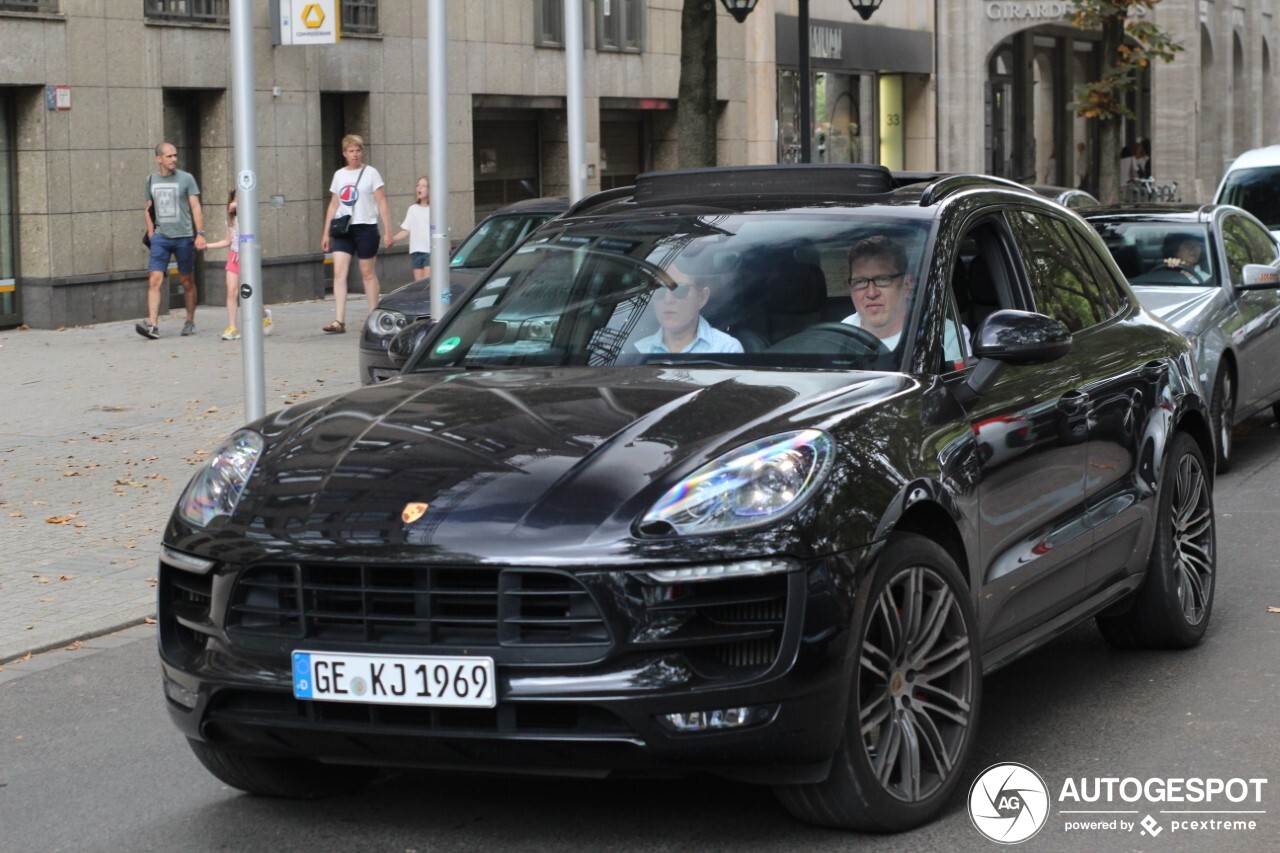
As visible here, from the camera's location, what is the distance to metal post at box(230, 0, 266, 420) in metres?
10.6

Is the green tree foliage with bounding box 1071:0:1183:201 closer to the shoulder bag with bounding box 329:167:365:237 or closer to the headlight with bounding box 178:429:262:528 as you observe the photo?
the shoulder bag with bounding box 329:167:365:237

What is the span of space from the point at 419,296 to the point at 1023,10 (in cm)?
2970

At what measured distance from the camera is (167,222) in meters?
20.0

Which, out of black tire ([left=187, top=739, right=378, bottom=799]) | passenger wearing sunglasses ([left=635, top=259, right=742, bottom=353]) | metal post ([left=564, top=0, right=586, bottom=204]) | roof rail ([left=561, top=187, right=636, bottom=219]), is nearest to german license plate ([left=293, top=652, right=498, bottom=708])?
black tire ([left=187, top=739, right=378, bottom=799])

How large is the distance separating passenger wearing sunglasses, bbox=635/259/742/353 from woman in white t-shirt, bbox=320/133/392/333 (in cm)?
1476

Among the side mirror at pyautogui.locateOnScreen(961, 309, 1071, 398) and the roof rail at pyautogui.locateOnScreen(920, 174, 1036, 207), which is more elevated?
the roof rail at pyautogui.locateOnScreen(920, 174, 1036, 207)

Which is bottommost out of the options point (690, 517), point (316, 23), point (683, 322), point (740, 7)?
point (690, 517)

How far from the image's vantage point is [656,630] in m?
4.44

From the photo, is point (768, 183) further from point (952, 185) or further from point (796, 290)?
point (796, 290)

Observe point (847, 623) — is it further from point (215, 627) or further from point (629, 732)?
point (215, 627)

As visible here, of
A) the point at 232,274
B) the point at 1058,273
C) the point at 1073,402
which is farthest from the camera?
the point at 232,274

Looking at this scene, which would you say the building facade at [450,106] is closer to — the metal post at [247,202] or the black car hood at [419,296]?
the black car hood at [419,296]

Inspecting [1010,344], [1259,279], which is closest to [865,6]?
[1259,279]

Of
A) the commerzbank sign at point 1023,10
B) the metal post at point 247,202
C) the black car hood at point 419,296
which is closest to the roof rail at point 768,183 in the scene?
the metal post at point 247,202
